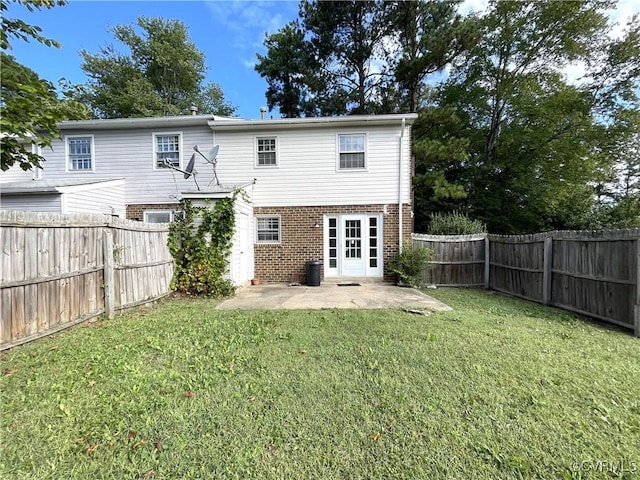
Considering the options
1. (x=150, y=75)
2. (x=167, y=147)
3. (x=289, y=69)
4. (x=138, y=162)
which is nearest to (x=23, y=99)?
(x=167, y=147)

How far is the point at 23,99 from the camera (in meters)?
4.57

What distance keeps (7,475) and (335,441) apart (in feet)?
6.84

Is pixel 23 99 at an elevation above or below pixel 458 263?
above

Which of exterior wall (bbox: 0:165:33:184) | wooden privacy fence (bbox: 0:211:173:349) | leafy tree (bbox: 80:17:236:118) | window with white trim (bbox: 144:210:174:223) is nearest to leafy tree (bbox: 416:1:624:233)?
window with white trim (bbox: 144:210:174:223)

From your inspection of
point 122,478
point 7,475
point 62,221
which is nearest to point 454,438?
point 122,478

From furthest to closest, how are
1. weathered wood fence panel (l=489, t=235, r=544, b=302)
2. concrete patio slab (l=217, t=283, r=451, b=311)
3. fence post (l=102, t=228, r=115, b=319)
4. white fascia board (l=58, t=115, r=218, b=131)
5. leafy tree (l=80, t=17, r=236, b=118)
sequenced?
1. leafy tree (l=80, t=17, r=236, b=118)
2. white fascia board (l=58, t=115, r=218, b=131)
3. weathered wood fence panel (l=489, t=235, r=544, b=302)
4. concrete patio slab (l=217, t=283, r=451, b=311)
5. fence post (l=102, t=228, r=115, b=319)

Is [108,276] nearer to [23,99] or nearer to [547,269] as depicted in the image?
[23,99]

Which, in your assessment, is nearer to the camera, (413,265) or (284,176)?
(413,265)

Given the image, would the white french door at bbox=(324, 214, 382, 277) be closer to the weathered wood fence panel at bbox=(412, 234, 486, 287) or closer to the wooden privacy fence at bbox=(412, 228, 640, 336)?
the wooden privacy fence at bbox=(412, 228, 640, 336)

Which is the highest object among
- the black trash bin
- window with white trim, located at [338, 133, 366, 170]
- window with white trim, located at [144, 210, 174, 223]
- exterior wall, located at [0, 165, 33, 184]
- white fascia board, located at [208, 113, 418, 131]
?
white fascia board, located at [208, 113, 418, 131]

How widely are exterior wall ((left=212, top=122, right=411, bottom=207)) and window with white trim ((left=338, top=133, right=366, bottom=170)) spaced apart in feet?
0.51

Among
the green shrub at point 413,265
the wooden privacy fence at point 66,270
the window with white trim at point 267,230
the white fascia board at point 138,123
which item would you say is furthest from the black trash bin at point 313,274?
the white fascia board at point 138,123

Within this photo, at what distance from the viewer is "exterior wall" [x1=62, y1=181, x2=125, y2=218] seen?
8.14m

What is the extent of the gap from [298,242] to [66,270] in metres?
6.33
